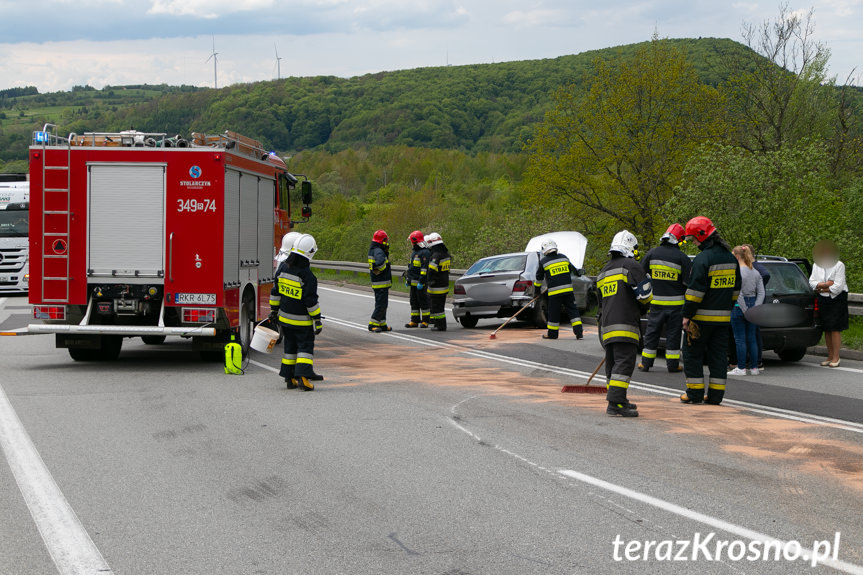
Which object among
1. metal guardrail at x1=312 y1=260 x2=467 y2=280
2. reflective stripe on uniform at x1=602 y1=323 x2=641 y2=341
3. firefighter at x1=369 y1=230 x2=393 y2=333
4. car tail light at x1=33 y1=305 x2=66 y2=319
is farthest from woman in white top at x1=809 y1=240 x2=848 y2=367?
metal guardrail at x1=312 y1=260 x2=467 y2=280

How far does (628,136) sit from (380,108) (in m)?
94.5

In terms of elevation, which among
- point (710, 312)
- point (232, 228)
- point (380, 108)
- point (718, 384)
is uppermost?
point (380, 108)

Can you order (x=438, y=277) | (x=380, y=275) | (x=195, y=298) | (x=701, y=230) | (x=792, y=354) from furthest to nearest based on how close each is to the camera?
(x=438, y=277) < (x=380, y=275) < (x=792, y=354) < (x=195, y=298) < (x=701, y=230)

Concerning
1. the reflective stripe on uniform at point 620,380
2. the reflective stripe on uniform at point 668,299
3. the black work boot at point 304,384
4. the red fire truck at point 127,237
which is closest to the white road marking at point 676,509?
the reflective stripe on uniform at point 620,380

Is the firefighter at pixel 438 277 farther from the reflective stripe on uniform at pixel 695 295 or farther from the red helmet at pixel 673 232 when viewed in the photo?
the reflective stripe on uniform at pixel 695 295

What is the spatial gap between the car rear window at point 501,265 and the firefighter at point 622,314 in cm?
941

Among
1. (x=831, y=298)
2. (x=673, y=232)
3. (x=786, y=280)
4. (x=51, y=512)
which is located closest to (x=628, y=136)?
(x=786, y=280)

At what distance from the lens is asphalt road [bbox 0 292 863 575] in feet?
16.5

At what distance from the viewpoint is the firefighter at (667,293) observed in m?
12.2

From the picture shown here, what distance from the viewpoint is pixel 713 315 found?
1005cm

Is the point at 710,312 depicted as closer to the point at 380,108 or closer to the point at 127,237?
the point at 127,237

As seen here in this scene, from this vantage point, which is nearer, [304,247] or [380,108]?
[304,247]

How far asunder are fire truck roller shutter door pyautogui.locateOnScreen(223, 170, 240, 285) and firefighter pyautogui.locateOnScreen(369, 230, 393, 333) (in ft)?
15.4

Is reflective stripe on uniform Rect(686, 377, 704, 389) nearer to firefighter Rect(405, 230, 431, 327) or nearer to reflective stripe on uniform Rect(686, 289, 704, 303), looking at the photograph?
reflective stripe on uniform Rect(686, 289, 704, 303)
